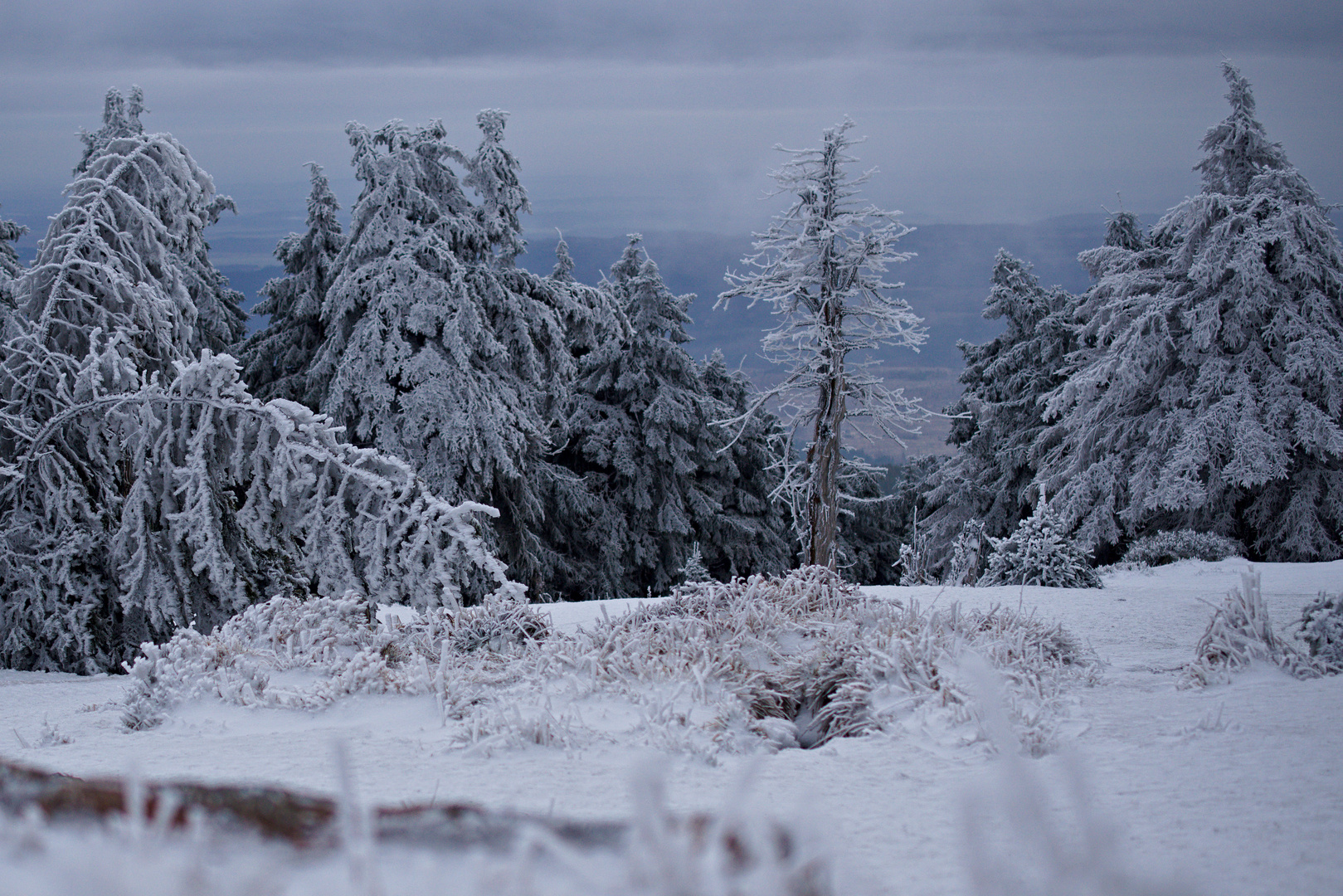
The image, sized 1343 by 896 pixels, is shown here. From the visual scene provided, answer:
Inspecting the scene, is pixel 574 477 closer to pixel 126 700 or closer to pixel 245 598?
pixel 245 598

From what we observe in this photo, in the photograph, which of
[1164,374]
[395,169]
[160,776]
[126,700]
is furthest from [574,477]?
[160,776]

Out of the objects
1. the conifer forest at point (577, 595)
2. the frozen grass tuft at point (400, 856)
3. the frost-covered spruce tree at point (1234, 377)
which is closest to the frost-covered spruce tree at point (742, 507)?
the conifer forest at point (577, 595)

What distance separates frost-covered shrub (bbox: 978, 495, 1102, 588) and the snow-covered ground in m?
5.40

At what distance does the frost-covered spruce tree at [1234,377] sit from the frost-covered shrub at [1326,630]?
12.4 metres

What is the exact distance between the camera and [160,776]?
351 centimetres

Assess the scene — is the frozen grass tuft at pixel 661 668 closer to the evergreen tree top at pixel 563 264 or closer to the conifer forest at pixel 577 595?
the conifer forest at pixel 577 595

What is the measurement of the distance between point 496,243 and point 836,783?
16.6 m

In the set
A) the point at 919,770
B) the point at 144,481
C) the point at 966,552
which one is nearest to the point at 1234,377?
the point at 966,552

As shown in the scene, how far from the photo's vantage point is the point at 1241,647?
4.76m

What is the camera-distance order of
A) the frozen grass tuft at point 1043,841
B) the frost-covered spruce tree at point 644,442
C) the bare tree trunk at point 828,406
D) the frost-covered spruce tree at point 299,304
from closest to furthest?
the frozen grass tuft at point 1043,841, the bare tree trunk at point 828,406, the frost-covered spruce tree at point 299,304, the frost-covered spruce tree at point 644,442

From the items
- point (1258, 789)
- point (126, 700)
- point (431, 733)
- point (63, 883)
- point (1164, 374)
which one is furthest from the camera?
point (1164, 374)

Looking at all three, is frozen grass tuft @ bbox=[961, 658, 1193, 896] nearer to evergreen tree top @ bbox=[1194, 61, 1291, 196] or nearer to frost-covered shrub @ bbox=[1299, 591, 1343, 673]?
frost-covered shrub @ bbox=[1299, 591, 1343, 673]

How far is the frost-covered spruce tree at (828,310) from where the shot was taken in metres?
11.6

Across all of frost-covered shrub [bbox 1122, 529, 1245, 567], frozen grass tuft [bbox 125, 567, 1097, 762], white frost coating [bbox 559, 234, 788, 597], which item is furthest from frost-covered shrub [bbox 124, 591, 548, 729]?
white frost coating [bbox 559, 234, 788, 597]
